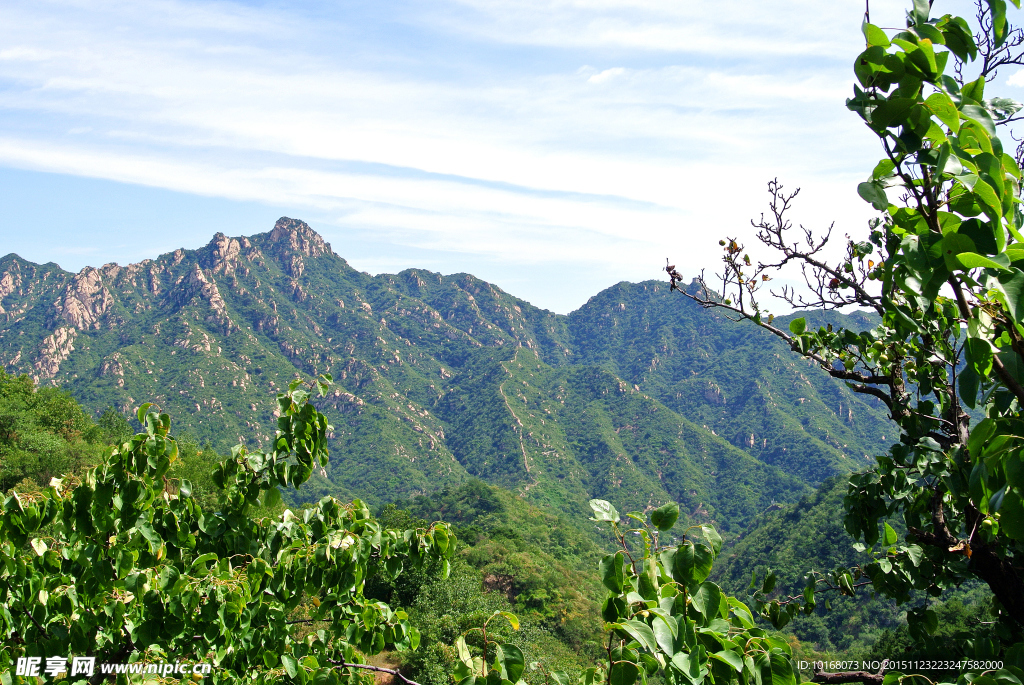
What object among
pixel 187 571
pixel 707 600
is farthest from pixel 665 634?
pixel 187 571

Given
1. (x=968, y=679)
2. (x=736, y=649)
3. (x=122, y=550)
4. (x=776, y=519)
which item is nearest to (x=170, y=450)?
(x=122, y=550)

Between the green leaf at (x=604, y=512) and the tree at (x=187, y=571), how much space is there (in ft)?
7.95

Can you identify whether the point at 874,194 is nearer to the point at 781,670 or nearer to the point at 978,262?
the point at 978,262

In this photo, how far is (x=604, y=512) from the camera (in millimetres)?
2320

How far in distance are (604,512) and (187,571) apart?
12.2 ft

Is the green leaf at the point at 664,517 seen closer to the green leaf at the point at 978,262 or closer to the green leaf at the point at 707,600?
the green leaf at the point at 707,600

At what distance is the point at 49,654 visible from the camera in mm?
4051

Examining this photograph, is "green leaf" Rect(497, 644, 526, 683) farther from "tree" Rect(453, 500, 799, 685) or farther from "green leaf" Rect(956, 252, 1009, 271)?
"green leaf" Rect(956, 252, 1009, 271)

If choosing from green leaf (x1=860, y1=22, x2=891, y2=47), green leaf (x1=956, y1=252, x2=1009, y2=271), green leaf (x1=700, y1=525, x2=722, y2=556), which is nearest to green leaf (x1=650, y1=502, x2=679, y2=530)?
green leaf (x1=700, y1=525, x2=722, y2=556)

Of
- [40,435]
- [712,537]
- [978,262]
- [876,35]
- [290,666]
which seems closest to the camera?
[978,262]

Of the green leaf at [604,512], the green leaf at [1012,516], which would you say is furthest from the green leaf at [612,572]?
the green leaf at [1012,516]

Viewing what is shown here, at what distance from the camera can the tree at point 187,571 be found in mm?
4051

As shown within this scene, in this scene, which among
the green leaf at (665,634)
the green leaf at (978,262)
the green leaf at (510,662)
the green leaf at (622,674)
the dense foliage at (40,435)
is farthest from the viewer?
the dense foliage at (40,435)

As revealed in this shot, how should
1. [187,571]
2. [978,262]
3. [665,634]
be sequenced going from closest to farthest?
[978,262] < [665,634] < [187,571]
